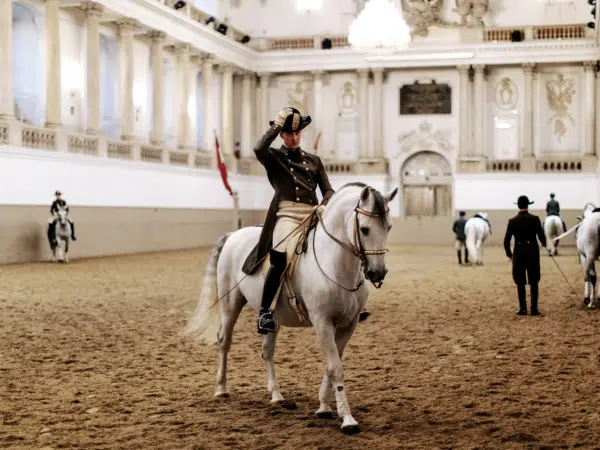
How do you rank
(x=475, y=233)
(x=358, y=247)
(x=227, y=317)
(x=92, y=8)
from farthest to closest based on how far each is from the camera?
(x=92, y=8) < (x=475, y=233) < (x=227, y=317) < (x=358, y=247)

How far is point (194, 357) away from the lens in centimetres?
900

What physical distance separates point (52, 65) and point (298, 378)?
70.4 ft

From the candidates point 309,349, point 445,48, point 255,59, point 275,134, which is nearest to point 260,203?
point 255,59

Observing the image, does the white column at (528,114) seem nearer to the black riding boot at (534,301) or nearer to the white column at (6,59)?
the white column at (6,59)

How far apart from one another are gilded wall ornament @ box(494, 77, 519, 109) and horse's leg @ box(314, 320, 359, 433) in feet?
124

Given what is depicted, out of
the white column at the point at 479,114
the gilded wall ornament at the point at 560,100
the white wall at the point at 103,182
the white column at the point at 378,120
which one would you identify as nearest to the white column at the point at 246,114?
the white wall at the point at 103,182

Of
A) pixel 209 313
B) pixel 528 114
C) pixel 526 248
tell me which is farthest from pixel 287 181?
pixel 528 114

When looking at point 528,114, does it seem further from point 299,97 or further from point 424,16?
point 299,97

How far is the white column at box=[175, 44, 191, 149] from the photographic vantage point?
35.8 meters

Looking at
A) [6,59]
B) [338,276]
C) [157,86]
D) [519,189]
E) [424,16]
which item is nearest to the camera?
[338,276]

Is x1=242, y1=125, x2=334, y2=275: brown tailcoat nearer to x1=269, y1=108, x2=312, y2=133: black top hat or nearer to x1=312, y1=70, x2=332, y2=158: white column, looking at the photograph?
x1=269, y1=108, x2=312, y2=133: black top hat

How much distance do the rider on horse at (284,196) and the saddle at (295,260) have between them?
0.04 m

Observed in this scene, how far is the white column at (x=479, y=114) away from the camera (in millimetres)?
41469

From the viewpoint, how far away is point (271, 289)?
20.9 ft
